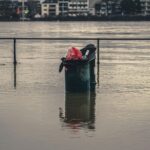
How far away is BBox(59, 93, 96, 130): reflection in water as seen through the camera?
11742 mm

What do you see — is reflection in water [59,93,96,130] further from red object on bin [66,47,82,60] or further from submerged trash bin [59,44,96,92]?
red object on bin [66,47,82,60]

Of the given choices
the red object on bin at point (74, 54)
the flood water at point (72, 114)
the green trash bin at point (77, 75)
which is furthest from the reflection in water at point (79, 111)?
the red object on bin at point (74, 54)

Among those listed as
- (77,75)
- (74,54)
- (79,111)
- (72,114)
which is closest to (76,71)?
(77,75)

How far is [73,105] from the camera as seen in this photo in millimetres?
14109

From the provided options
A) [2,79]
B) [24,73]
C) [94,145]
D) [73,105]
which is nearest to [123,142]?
[94,145]

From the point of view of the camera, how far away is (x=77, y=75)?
15375 millimetres

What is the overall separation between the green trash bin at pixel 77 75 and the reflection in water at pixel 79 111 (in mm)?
203

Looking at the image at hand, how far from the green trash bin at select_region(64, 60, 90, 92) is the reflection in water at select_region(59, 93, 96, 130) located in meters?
0.20

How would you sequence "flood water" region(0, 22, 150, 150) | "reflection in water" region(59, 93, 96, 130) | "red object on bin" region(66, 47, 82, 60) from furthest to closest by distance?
1. "red object on bin" region(66, 47, 82, 60)
2. "reflection in water" region(59, 93, 96, 130)
3. "flood water" region(0, 22, 150, 150)

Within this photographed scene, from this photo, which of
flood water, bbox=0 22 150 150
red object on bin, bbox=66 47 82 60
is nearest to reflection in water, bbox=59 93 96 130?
flood water, bbox=0 22 150 150

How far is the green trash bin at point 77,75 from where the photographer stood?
15.3 m

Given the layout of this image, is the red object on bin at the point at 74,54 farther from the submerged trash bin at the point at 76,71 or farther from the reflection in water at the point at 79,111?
the reflection in water at the point at 79,111

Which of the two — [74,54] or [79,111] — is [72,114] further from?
[74,54]

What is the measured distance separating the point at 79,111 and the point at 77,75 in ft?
7.20
